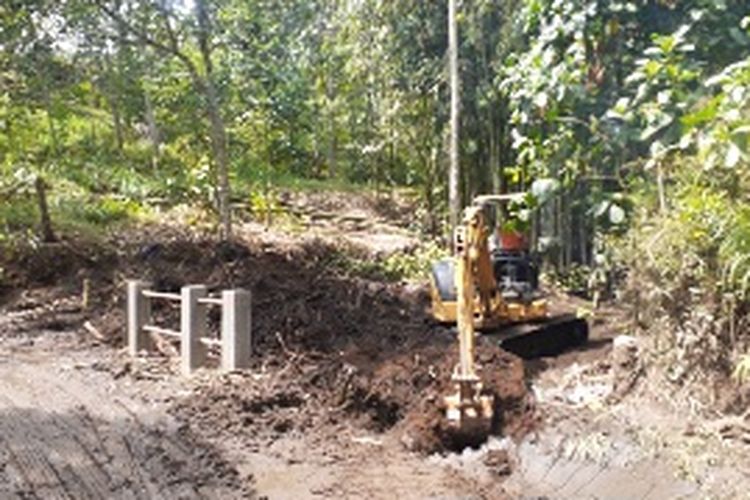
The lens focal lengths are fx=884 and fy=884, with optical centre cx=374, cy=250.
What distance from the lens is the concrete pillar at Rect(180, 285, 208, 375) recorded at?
7.66 metres

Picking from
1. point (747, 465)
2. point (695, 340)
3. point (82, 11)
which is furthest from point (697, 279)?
point (82, 11)

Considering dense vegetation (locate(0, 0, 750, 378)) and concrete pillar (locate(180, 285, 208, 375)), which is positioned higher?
dense vegetation (locate(0, 0, 750, 378))

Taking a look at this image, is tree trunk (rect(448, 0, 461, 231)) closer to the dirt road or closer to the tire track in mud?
the dirt road

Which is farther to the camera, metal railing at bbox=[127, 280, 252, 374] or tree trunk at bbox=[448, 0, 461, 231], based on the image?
tree trunk at bbox=[448, 0, 461, 231]

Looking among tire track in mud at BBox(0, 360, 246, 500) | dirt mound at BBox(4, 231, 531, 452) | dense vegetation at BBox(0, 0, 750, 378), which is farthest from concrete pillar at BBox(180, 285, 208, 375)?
dense vegetation at BBox(0, 0, 750, 378)

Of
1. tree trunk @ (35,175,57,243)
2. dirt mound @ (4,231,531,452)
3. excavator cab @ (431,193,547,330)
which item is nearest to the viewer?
dirt mound @ (4,231,531,452)

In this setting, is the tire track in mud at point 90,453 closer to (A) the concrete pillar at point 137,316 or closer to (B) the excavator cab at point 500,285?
(A) the concrete pillar at point 137,316

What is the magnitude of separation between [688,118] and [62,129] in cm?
1688

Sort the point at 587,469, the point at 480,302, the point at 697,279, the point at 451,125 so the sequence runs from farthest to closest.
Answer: the point at 451,125 < the point at 480,302 < the point at 697,279 < the point at 587,469

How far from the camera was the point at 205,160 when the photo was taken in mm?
15062

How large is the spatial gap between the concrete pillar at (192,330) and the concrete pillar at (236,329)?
0.26 meters

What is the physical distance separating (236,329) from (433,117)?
832cm

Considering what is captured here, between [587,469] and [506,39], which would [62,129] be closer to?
[506,39]

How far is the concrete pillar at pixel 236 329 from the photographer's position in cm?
739
